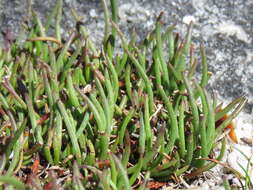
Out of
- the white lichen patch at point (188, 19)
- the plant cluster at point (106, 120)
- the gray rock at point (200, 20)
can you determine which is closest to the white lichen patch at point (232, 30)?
the gray rock at point (200, 20)

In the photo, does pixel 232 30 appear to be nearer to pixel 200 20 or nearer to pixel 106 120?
pixel 200 20

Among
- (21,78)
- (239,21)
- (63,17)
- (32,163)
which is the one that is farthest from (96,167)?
(239,21)

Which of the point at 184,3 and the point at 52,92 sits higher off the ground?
the point at 184,3

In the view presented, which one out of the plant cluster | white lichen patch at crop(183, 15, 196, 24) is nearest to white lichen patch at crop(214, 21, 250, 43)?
white lichen patch at crop(183, 15, 196, 24)

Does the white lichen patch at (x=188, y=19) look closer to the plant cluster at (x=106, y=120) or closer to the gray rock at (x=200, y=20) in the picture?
the gray rock at (x=200, y=20)

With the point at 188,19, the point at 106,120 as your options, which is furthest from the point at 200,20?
the point at 106,120

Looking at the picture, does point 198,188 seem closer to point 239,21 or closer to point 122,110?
point 122,110

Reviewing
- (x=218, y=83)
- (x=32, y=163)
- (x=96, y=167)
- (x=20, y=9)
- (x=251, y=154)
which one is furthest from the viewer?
(x=20, y=9)
